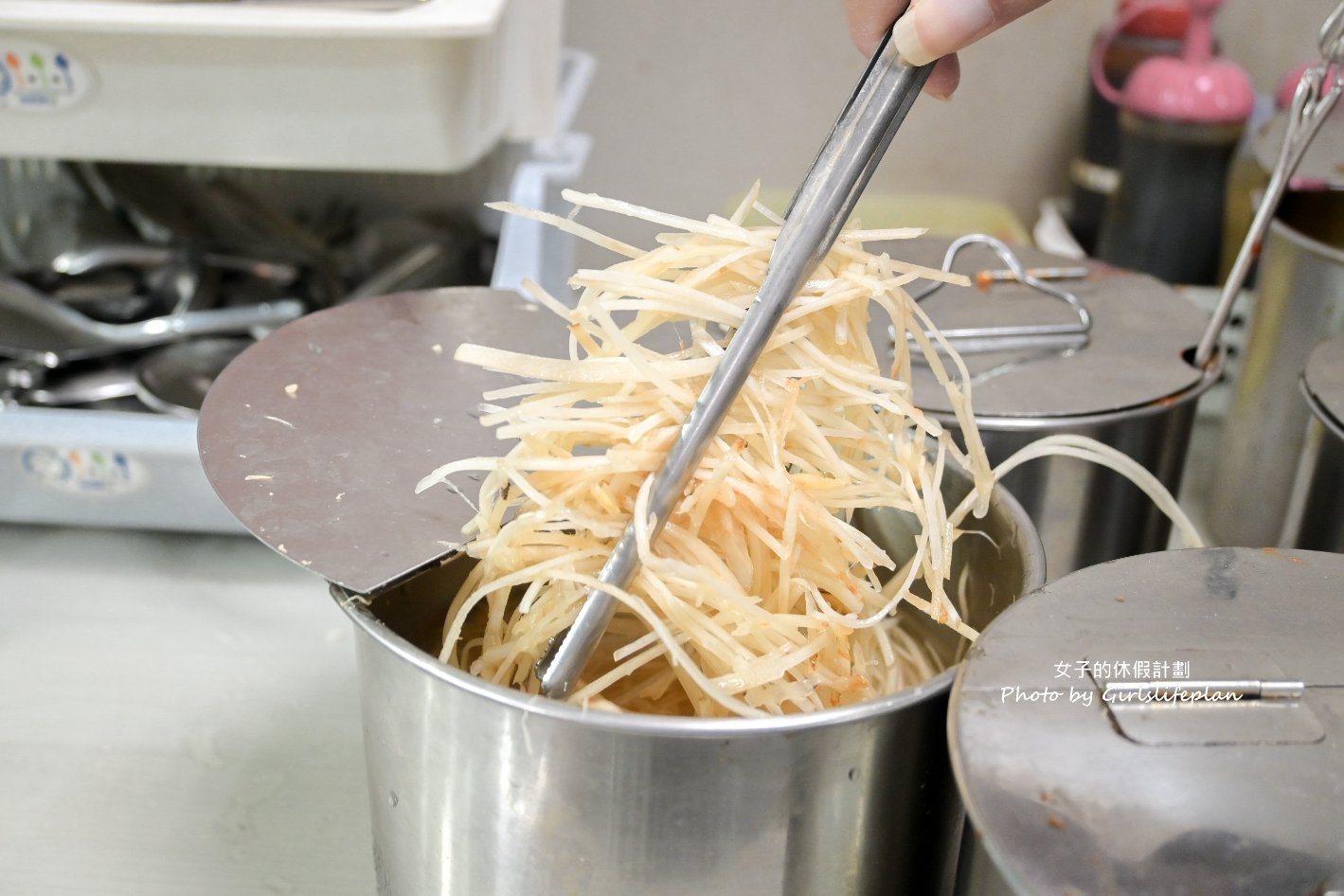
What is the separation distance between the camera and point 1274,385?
1062mm

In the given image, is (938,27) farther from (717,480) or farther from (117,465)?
(117,465)

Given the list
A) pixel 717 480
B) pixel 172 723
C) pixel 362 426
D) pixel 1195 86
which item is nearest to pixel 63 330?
pixel 172 723

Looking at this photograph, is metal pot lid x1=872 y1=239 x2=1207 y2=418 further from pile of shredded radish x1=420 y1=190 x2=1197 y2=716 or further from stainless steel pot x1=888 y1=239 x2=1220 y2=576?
pile of shredded radish x1=420 y1=190 x2=1197 y2=716

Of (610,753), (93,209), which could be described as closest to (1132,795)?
(610,753)

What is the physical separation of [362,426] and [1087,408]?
1.58ft

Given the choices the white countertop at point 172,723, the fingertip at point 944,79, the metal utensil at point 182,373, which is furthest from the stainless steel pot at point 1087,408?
the metal utensil at point 182,373

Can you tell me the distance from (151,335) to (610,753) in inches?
36.8

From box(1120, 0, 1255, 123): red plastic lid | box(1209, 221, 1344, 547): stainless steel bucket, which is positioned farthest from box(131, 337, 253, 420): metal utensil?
box(1120, 0, 1255, 123): red plastic lid

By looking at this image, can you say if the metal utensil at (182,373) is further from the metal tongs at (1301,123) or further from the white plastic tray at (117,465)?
the metal tongs at (1301,123)

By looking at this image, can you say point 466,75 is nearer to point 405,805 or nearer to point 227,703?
point 227,703

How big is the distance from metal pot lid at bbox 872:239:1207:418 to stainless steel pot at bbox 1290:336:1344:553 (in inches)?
3.4

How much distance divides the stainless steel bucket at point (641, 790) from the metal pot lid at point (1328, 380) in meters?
0.29

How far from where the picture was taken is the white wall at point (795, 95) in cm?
182

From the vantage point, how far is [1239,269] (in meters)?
0.85
